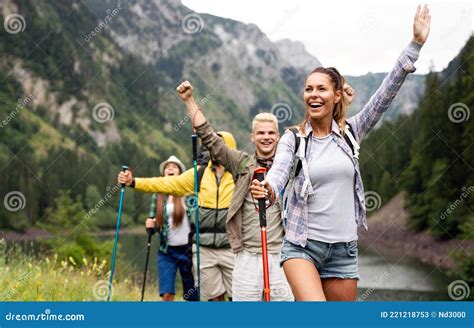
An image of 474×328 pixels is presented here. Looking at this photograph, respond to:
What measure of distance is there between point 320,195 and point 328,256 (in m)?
0.35

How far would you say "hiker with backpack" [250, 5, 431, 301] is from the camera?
172 inches

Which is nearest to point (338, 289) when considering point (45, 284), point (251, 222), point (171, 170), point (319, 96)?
point (319, 96)

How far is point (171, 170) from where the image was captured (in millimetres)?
9586

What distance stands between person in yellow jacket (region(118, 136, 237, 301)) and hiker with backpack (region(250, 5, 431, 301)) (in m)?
2.71

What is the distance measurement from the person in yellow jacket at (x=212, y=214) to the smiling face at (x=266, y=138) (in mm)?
1171

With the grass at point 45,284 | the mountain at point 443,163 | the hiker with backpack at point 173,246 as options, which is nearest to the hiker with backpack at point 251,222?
the grass at point 45,284

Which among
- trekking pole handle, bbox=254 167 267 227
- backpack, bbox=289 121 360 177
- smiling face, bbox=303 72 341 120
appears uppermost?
smiling face, bbox=303 72 341 120

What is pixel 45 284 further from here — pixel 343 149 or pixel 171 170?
pixel 343 149

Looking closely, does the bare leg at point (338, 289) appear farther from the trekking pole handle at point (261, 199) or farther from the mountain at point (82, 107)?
the mountain at point (82, 107)

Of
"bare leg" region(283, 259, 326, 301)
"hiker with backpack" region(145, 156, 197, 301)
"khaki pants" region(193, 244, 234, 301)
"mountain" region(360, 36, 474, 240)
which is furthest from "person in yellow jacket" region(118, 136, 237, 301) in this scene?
"mountain" region(360, 36, 474, 240)

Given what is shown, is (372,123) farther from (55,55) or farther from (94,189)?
(55,55)

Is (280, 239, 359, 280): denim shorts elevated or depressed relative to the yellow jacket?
depressed

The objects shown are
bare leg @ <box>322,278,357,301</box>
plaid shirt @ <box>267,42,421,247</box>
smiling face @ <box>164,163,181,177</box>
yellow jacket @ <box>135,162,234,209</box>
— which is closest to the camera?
plaid shirt @ <box>267,42,421,247</box>

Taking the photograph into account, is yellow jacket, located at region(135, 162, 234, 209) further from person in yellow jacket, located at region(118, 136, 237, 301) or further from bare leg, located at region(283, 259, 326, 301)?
bare leg, located at region(283, 259, 326, 301)
